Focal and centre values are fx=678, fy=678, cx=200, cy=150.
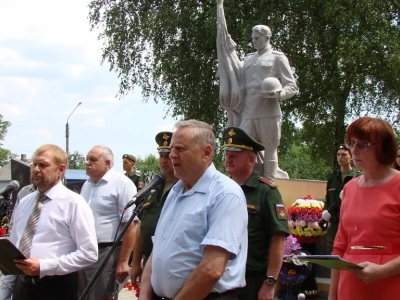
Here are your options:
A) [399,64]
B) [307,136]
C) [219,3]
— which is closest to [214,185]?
[219,3]

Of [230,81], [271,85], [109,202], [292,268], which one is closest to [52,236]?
[109,202]

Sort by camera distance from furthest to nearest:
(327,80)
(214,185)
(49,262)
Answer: (327,80)
(49,262)
(214,185)

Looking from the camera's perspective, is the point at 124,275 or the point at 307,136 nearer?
the point at 124,275

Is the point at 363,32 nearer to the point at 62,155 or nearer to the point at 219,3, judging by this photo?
the point at 219,3

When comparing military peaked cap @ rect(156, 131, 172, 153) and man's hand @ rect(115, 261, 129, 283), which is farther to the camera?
man's hand @ rect(115, 261, 129, 283)

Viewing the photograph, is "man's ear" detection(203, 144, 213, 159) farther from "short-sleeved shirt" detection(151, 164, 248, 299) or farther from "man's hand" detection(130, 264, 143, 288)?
"man's hand" detection(130, 264, 143, 288)

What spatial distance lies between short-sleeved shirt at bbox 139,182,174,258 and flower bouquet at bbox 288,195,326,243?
8.64 feet

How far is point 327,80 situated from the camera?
20781 mm

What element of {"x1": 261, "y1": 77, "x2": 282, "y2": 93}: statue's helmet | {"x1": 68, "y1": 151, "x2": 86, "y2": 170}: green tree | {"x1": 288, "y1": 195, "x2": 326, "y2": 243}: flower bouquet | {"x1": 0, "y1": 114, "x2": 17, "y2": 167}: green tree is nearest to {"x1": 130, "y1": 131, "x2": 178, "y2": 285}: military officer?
{"x1": 288, "y1": 195, "x2": 326, "y2": 243}: flower bouquet

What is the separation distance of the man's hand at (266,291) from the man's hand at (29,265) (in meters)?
1.37

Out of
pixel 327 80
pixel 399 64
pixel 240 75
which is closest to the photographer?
pixel 240 75

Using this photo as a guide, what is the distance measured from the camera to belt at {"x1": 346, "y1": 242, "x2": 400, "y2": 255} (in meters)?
3.26

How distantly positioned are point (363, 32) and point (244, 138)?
1627 cm

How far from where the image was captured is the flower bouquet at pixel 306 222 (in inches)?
291
